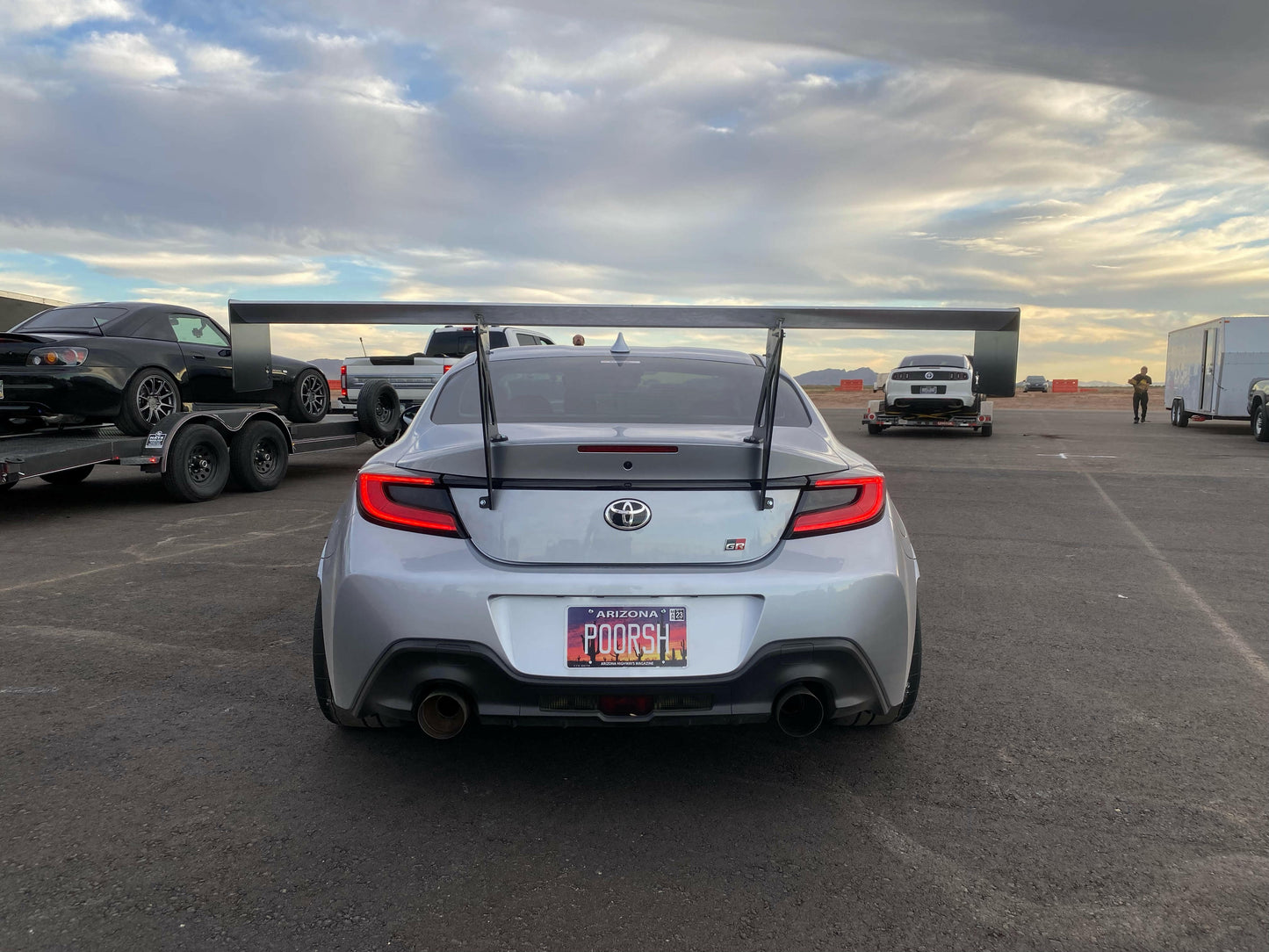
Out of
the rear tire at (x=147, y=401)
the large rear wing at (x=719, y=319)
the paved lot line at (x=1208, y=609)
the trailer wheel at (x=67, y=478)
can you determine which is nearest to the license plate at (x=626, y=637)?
the large rear wing at (x=719, y=319)

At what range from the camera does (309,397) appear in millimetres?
12250

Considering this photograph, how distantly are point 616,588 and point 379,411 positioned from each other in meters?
10.5

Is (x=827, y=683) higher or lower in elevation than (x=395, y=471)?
lower

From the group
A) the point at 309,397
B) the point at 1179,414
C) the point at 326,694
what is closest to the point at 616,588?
the point at 326,694

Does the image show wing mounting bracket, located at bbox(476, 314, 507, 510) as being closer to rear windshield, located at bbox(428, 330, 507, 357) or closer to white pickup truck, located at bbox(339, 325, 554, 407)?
white pickup truck, located at bbox(339, 325, 554, 407)

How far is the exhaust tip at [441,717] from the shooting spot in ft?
9.57

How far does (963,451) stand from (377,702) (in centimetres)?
1603

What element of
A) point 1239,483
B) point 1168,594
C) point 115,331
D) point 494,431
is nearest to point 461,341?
point 115,331

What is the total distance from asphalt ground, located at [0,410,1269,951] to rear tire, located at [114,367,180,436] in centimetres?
416

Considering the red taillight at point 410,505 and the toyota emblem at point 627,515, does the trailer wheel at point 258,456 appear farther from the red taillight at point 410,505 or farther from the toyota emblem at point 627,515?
the toyota emblem at point 627,515

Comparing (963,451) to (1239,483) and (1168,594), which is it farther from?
(1168,594)

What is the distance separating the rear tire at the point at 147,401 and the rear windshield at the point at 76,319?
606mm

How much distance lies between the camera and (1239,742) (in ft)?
12.0

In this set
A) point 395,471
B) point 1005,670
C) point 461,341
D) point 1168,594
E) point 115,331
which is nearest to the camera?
point 395,471
